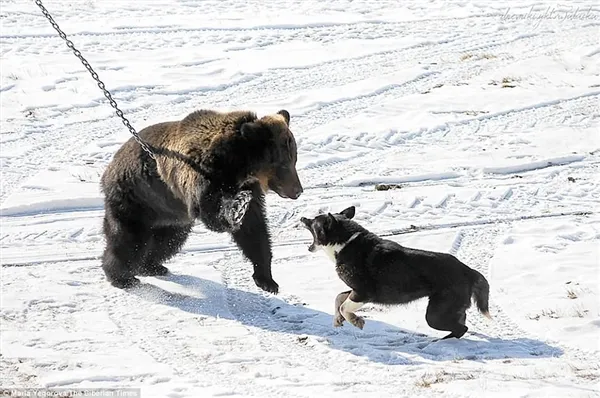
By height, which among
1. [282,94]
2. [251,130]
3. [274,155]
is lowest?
[282,94]

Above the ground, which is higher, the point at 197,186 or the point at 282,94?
the point at 197,186

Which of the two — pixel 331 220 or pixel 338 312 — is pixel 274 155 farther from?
pixel 338 312

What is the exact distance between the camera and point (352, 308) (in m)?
8.06

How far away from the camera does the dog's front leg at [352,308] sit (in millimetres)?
8016

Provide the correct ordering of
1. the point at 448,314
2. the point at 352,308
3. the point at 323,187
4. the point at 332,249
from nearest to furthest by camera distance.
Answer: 1. the point at 448,314
2. the point at 352,308
3. the point at 332,249
4. the point at 323,187

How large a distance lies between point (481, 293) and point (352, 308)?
1.01 m

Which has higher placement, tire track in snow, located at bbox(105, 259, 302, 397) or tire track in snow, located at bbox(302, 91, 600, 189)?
tire track in snow, located at bbox(105, 259, 302, 397)

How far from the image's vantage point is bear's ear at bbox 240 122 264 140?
334 inches

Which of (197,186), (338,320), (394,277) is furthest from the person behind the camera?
(197,186)

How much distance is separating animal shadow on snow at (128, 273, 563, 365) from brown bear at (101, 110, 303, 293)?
27cm

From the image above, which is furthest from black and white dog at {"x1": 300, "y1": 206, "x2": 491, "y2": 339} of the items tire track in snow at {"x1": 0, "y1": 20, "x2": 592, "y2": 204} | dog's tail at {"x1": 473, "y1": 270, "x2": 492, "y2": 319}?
tire track in snow at {"x1": 0, "y1": 20, "x2": 592, "y2": 204}

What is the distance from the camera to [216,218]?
8.30 m

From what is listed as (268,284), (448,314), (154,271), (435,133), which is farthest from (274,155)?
(435,133)

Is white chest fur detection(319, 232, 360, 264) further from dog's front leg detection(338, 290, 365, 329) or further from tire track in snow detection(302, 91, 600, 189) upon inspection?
tire track in snow detection(302, 91, 600, 189)
